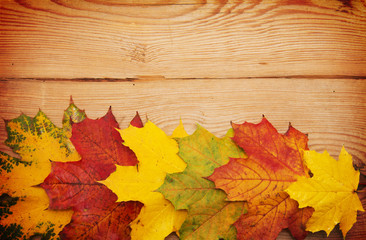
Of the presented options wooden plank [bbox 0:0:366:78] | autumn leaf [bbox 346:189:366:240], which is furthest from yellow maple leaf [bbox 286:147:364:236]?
wooden plank [bbox 0:0:366:78]

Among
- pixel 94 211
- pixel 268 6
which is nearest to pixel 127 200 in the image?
pixel 94 211

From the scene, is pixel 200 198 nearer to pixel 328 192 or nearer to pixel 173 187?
pixel 173 187

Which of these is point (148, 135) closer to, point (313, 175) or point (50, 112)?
point (50, 112)

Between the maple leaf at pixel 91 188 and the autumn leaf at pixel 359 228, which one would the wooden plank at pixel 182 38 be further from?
the autumn leaf at pixel 359 228

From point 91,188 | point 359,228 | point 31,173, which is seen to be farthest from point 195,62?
point 359,228

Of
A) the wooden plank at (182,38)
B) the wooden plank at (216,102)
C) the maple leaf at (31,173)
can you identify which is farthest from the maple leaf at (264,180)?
the maple leaf at (31,173)

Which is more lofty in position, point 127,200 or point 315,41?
point 315,41
